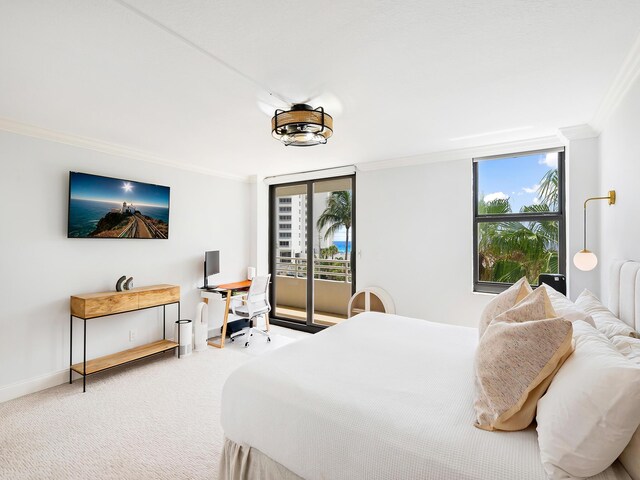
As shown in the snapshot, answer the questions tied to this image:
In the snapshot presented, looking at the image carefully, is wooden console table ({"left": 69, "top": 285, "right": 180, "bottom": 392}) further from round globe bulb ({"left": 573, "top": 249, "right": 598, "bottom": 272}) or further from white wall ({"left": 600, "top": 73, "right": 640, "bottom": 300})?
white wall ({"left": 600, "top": 73, "right": 640, "bottom": 300})

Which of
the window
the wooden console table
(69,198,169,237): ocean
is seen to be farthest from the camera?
the window

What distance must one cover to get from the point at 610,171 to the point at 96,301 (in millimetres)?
4695

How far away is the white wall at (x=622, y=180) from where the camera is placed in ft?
6.36

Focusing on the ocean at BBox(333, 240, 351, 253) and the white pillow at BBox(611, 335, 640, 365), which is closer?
the white pillow at BBox(611, 335, 640, 365)

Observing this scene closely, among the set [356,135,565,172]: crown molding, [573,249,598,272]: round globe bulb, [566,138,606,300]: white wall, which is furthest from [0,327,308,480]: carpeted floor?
[566,138,606,300]: white wall

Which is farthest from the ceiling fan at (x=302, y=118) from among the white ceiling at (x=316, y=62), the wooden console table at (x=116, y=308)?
the wooden console table at (x=116, y=308)

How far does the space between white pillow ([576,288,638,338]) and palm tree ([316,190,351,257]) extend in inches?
124

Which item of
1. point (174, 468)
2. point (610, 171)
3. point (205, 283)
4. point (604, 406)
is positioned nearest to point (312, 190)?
point (205, 283)

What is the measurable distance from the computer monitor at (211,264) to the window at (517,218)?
3.50 m

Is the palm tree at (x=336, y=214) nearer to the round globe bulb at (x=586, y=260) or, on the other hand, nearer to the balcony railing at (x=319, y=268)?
the balcony railing at (x=319, y=268)

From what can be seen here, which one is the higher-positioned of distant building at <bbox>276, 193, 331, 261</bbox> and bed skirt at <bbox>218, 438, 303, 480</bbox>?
distant building at <bbox>276, 193, 331, 261</bbox>

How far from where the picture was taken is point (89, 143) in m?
3.44

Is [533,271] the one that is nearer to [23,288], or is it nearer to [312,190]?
[312,190]

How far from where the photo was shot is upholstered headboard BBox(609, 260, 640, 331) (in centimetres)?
169
